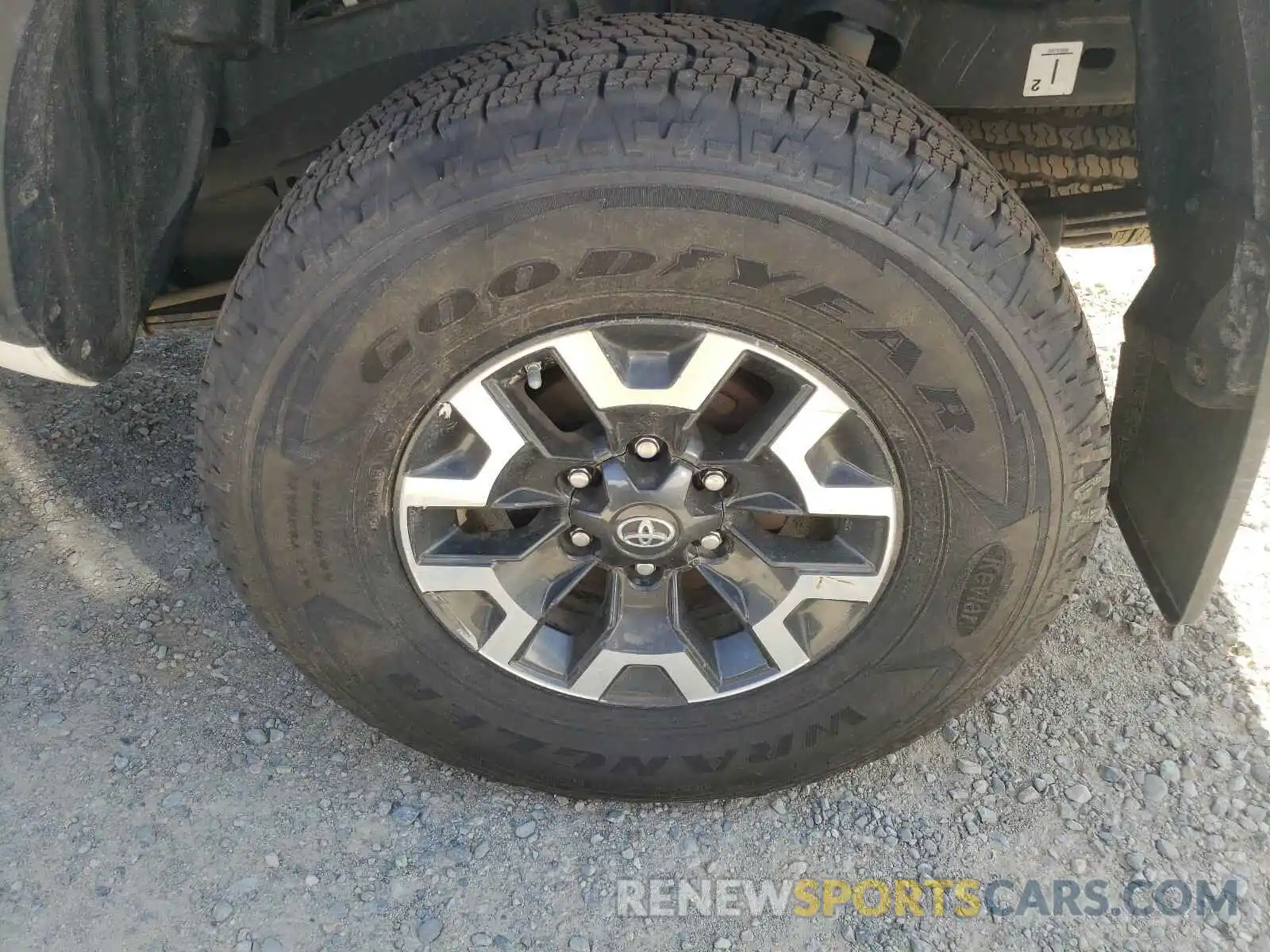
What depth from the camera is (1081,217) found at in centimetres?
276

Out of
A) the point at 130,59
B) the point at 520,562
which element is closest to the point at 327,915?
the point at 520,562

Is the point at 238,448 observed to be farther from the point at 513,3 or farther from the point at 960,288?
the point at 960,288

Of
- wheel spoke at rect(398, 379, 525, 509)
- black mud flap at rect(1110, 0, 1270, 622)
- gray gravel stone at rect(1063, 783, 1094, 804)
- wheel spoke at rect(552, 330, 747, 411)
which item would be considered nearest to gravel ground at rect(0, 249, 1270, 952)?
gray gravel stone at rect(1063, 783, 1094, 804)

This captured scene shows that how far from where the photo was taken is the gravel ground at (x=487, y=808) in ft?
7.12

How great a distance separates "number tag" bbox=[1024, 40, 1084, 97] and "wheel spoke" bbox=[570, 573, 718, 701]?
4.45 feet

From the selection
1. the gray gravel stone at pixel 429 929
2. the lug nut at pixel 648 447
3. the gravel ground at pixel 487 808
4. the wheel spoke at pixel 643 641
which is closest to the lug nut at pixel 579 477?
the lug nut at pixel 648 447

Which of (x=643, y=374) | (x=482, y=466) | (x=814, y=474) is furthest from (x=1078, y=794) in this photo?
(x=482, y=466)

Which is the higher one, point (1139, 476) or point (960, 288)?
point (960, 288)

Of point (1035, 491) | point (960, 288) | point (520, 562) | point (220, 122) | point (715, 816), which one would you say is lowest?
point (715, 816)

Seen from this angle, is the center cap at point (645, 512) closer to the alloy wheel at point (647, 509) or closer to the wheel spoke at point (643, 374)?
the alloy wheel at point (647, 509)

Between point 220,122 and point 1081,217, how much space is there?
2126mm

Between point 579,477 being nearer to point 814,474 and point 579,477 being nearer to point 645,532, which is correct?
point 645,532

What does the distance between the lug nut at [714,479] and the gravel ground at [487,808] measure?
826 millimetres

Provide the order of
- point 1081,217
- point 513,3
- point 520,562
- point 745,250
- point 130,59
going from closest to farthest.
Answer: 1. point 745,250
2. point 130,59
3. point 520,562
4. point 513,3
5. point 1081,217
